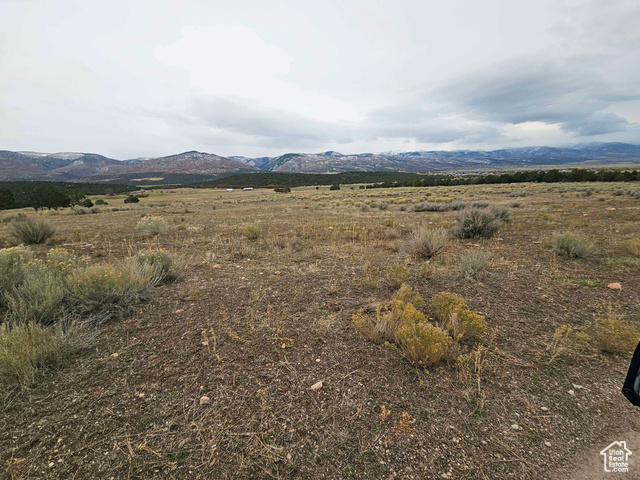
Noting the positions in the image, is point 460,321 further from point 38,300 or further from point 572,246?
point 38,300

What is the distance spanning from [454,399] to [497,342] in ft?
4.64

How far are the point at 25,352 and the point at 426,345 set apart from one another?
459 cm

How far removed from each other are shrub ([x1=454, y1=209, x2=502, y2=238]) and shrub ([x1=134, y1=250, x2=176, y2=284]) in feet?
31.2

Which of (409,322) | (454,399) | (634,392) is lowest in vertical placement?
(454,399)

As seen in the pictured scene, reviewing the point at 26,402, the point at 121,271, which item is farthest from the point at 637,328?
the point at 121,271

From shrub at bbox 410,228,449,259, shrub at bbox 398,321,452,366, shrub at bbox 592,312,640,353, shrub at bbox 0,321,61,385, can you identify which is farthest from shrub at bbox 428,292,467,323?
shrub at bbox 0,321,61,385

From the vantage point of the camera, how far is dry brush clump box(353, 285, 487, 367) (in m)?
3.20

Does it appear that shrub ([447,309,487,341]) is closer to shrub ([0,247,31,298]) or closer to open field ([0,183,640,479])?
open field ([0,183,640,479])

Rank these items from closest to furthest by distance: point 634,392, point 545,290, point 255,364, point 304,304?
point 634,392, point 255,364, point 304,304, point 545,290

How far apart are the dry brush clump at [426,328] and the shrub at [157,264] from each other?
449cm

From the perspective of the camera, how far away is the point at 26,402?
2.69 meters

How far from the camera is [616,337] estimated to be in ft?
11.2

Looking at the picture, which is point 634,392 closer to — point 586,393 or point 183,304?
point 586,393

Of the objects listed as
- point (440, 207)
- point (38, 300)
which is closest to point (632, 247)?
point (440, 207)
